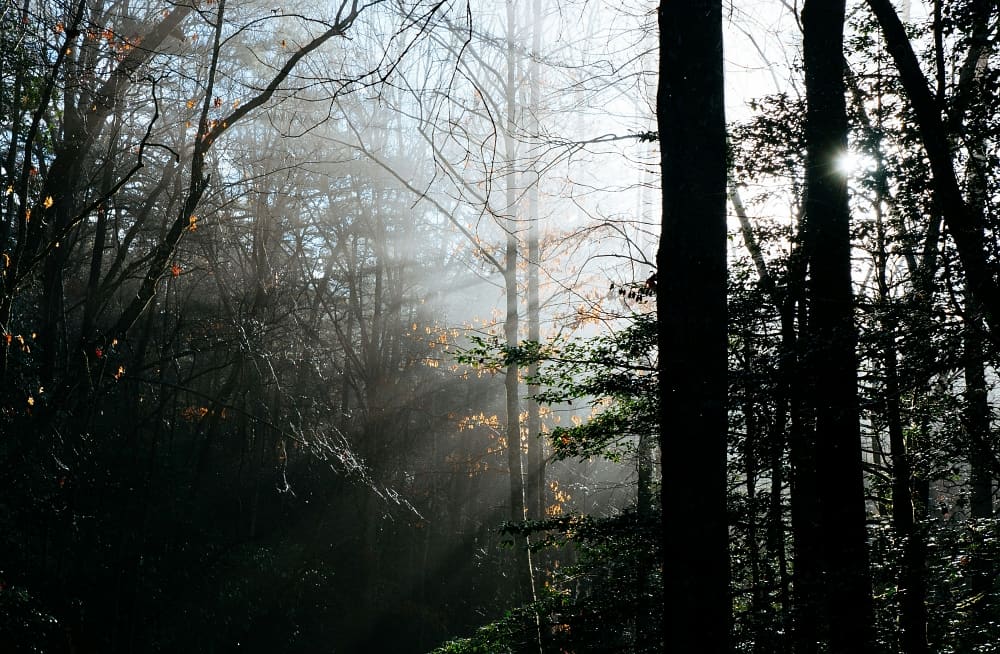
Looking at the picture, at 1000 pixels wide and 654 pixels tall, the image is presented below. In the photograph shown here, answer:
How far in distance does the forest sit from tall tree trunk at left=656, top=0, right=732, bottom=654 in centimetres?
1

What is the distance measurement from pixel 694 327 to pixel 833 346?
1.77m

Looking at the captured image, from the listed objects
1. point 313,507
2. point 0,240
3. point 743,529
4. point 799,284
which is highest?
point 0,240

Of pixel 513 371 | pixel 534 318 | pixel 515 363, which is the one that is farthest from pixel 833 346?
pixel 534 318

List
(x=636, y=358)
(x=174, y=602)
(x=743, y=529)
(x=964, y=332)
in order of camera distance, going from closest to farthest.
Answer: (x=964, y=332), (x=743, y=529), (x=636, y=358), (x=174, y=602)

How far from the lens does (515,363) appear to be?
24.1ft

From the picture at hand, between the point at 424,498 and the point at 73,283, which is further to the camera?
the point at 424,498

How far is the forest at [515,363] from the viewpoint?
167 inches

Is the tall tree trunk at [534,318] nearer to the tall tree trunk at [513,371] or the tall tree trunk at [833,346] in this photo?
the tall tree trunk at [513,371]

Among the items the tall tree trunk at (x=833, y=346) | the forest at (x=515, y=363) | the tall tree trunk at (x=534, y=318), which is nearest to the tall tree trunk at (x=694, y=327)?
the forest at (x=515, y=363)

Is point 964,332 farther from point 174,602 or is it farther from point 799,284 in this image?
point 174,602

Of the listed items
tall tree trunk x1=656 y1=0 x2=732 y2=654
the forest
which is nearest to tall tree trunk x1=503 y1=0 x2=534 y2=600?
the forest

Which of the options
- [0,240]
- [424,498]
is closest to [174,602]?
[424,498]

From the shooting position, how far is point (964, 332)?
417cm

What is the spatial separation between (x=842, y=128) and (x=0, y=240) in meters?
7.75
